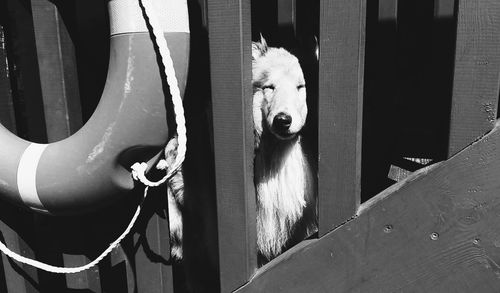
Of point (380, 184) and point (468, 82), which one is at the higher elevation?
point (468, 82)

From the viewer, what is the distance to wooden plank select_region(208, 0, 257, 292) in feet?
3.79

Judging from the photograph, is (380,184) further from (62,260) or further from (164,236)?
(62,260)

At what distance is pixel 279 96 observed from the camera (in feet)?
6.55

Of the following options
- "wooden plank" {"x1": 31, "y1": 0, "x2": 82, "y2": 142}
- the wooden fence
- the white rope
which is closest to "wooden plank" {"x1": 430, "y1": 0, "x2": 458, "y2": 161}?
the wooden fence

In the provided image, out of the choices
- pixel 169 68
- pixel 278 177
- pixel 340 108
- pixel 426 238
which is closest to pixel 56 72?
pixel 169 68

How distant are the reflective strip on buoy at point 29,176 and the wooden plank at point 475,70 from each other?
1.24m

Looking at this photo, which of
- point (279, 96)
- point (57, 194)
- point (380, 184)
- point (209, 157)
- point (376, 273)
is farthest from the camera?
point (380, 184)

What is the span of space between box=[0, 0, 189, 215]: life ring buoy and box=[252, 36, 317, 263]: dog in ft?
2.95

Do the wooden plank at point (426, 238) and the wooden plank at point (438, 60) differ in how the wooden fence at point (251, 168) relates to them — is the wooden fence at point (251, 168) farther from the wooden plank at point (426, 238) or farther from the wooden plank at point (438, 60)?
the wooden plank at point (438, 60)

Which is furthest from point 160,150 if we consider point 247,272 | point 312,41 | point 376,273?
point 312,41

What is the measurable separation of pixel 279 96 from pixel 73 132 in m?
0.98

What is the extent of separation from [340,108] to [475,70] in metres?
0.34

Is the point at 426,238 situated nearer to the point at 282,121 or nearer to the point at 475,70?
the point at 475,70

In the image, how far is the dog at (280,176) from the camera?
2.06 meters
